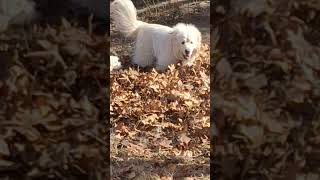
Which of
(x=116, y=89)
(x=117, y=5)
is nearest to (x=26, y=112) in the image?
(x=116, y=89)

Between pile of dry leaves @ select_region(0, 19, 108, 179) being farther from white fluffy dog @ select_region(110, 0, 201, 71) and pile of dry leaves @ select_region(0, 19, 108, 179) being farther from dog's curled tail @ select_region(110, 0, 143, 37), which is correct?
dog's curled tail @ select_region(110, 0, 143, 37)

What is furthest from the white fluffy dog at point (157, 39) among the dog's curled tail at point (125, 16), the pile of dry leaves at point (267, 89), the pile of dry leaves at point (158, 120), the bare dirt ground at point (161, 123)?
the pile of dry leaves at point (267, 89)

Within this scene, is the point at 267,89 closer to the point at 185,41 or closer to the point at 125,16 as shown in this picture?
the point at 185,41

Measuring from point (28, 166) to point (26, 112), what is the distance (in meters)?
0.16

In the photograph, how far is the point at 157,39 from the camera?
720 centimetres

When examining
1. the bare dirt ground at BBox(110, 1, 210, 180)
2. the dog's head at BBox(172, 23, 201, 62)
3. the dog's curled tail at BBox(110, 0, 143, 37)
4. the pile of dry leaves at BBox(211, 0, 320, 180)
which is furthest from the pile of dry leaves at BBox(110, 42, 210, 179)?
the pile of dry leaves at BBox(211, 0, 320, 180)

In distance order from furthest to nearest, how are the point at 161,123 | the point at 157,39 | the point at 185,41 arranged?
the point at 157,39, the point at 185,41, the point at 161,123

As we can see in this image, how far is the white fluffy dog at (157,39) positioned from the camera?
6727 mm

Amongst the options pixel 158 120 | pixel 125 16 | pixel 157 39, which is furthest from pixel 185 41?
pixel 158 120

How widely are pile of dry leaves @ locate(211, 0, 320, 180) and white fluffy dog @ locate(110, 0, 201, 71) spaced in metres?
4.72

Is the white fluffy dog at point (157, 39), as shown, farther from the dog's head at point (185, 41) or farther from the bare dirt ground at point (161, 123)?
the bare dirt ground at point (161, 123)

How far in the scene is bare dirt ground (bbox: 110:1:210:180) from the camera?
403 centimetres

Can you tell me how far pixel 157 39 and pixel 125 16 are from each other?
43 centimetres

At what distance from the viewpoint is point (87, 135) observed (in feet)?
6.30
